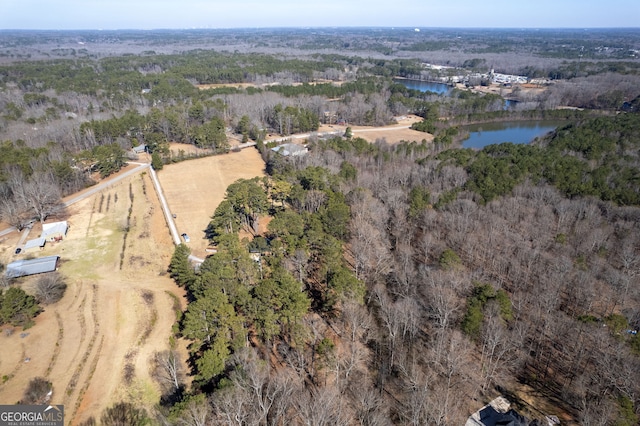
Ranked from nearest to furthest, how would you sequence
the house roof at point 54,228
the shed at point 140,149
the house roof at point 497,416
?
the house roof at point 497,416, the house roof at point 54,228, the shed at point 140,149

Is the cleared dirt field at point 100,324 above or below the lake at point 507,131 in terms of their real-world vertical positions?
below

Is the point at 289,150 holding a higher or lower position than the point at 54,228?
higher

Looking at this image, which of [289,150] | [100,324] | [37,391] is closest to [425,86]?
[289,150]

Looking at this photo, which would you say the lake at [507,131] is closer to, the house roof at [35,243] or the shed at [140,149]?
the shed at [140,149]

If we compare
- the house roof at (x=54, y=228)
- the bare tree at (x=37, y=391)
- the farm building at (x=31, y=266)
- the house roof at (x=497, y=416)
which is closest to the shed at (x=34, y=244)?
the house roof at (x=54, y=228)

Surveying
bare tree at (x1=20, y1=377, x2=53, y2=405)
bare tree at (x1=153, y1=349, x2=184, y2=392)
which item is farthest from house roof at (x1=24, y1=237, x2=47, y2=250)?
bare tree at (x1=153, y1=349, x2=184, y2=392)

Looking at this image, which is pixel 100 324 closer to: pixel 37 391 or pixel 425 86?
pixel 37 391

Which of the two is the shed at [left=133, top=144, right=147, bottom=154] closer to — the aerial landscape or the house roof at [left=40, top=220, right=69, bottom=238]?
the aerial landscape
